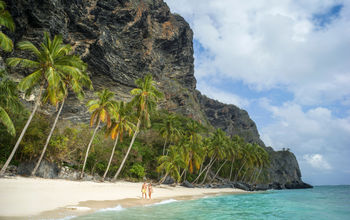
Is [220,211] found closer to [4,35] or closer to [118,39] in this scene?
[4,35]

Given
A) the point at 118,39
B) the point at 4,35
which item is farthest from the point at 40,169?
Answer: the point at 118,39

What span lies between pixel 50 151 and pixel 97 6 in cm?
4741

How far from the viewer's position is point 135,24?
68938 mm

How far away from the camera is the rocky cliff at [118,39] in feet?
142

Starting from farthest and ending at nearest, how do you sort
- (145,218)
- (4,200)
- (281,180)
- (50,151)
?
1. (281,180)
2. (50,151)
3. (145,218)
4. (4,200)

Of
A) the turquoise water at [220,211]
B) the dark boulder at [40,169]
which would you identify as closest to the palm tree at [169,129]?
the turquoise water at [220,211]

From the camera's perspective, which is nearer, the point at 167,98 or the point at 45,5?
the point at 45,5

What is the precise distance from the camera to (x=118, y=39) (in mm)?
62688

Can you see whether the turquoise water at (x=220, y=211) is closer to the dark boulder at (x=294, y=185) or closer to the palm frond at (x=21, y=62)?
the palm frond at (x=21, y=62)

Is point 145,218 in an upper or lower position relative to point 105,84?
lower

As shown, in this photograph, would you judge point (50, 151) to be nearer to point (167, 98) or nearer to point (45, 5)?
point (45, 5)

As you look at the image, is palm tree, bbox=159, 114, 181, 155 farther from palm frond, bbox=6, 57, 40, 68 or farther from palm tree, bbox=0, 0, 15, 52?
palm tree, bbox=0, 0, 15, 52

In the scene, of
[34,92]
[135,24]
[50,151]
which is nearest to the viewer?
[50,151]

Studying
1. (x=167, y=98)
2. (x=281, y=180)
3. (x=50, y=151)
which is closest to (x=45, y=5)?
(x=50, y=151)
